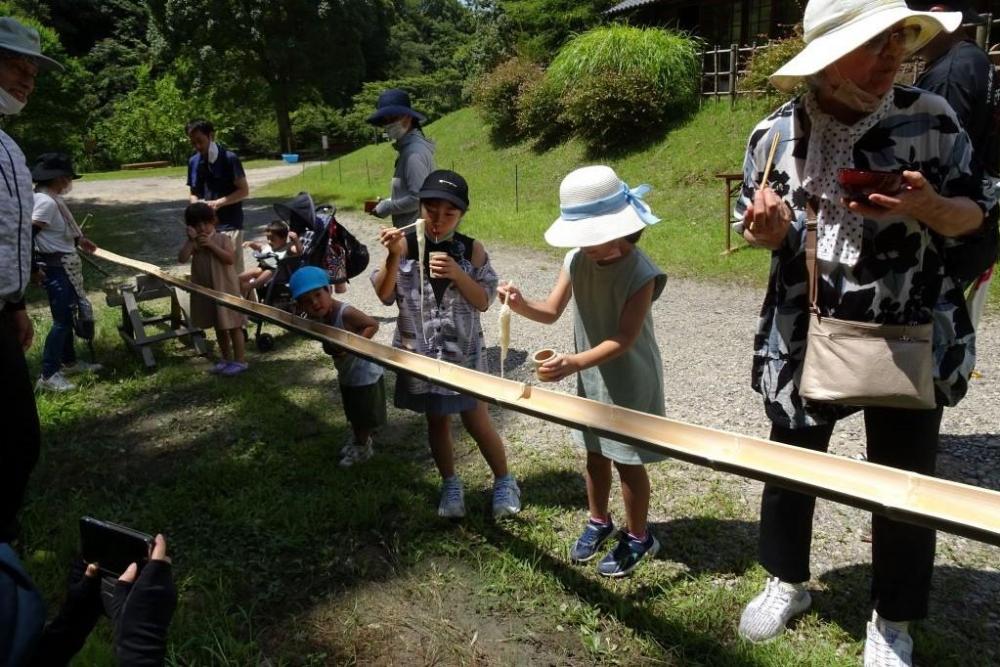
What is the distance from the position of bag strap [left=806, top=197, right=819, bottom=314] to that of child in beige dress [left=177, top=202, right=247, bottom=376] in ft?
14.3

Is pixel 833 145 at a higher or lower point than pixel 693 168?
higher

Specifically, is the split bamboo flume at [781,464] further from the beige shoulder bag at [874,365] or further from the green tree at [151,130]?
the green tree at [151,130]

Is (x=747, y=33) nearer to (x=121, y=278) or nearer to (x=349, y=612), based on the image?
(x=121, y=278)

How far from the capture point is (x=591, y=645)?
247cm

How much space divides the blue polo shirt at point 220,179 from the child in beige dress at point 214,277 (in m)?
0.41

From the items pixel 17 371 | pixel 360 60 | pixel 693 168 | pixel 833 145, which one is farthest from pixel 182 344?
pixel 360 60

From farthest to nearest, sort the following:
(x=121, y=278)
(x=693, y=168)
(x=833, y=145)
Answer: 1. (x=693, y=168)
2. (x=121, y=278)
3. (x=833, y=145)

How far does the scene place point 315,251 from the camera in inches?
224

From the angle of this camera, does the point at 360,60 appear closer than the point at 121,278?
No

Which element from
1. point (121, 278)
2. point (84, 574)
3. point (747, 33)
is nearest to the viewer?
point (84, 574)

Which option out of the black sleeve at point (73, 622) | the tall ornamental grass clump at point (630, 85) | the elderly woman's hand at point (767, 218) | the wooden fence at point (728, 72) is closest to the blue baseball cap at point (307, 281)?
the black sleeve at point (73, 622)

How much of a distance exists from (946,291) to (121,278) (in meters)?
10.2

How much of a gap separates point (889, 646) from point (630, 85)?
47.9 ft

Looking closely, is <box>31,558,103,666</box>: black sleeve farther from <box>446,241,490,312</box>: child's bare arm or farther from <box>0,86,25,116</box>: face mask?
<box>0,86,25,116</box>: face mask
